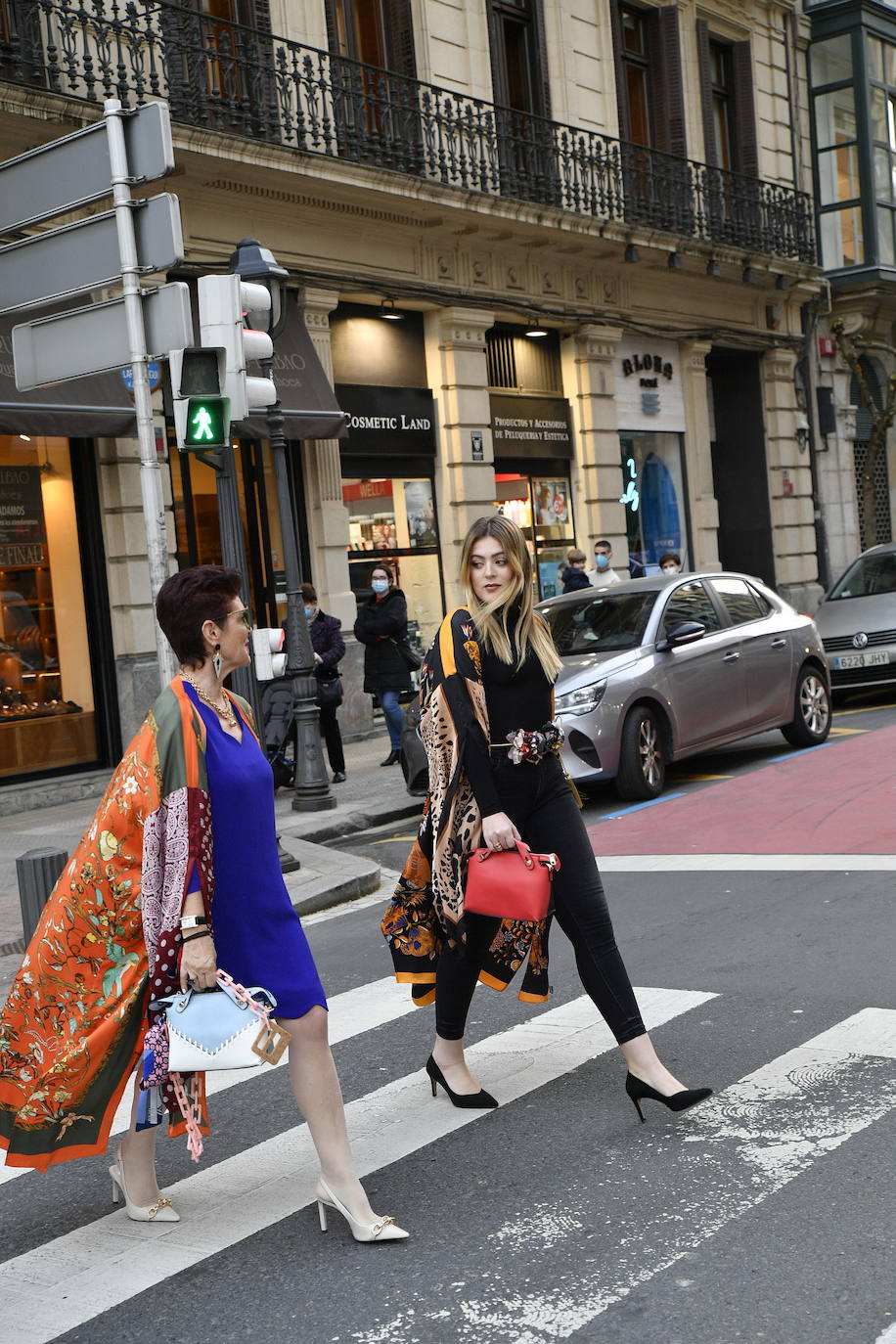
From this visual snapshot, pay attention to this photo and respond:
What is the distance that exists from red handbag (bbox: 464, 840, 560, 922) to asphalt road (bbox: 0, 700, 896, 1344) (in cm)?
69

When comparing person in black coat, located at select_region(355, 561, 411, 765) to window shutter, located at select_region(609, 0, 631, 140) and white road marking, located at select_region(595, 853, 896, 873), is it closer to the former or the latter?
white road marking, located at select_region(595, 853, 896, 873)

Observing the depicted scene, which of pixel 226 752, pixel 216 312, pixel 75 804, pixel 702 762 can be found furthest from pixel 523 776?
pixel 75 804

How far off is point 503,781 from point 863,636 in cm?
1208

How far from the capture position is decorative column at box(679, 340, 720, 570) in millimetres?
23594

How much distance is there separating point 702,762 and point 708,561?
Result: 1146 cm

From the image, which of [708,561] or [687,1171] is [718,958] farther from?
[708,561]

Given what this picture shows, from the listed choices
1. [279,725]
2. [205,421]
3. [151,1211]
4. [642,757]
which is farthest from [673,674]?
[151,1211]

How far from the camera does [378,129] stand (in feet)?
58.2

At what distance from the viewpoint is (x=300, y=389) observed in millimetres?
16156

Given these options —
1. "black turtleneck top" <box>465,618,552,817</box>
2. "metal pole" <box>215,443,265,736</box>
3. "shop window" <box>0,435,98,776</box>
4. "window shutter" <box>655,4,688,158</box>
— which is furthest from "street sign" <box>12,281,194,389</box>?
"window shutter" <box>655,4,688,158</box>

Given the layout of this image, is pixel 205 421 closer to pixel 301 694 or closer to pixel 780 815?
pixel 301 694

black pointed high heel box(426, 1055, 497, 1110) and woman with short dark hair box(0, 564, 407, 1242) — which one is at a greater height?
woman with short dark hair box(0, 564, 407, 1242)

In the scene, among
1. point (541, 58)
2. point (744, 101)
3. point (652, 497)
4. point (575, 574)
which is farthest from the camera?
point (744, 101)

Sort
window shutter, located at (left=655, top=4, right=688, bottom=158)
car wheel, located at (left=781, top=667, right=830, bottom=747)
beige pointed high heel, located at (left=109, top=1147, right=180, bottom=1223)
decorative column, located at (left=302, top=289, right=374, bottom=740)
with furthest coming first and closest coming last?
window shutter, located at (left=655, top=4, right=688, bottom=158), decorative column, located at (left=302, top=289, right=374, bottom=740), car wheel, located at (left=781, top=667, right=830, bottom=747), beige pointed high heel, located at (left=109, top=1147, right=180, bottom=1223)
